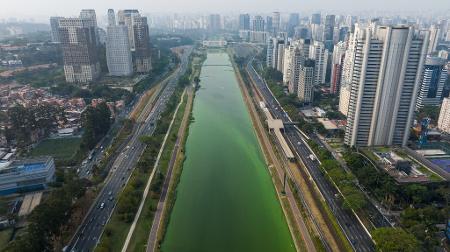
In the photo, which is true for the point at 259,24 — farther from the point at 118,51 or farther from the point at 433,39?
the point at 118,51

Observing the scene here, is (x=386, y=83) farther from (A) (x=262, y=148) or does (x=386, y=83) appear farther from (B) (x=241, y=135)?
(B) (x=241, y=135)

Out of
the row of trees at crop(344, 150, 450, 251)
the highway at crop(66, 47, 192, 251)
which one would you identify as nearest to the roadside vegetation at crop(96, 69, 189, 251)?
the highway at crop(66, 47, 192, 251)

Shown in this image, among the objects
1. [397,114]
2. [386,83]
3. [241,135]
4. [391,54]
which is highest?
[391,54]

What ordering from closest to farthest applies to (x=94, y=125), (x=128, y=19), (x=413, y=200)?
1. (x=413, y=200)
2. (x=94, y=125)
3. (x=128, y=19)

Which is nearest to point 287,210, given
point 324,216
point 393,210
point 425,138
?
point 324,216

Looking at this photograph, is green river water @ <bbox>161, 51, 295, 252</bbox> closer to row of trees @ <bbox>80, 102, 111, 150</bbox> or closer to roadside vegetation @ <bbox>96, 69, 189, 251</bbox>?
roadside vegetation @ <bbox>96, 69, 189, 251</bbox>

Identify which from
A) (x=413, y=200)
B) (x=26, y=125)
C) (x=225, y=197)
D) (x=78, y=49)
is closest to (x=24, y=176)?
(x=26, y=125)
